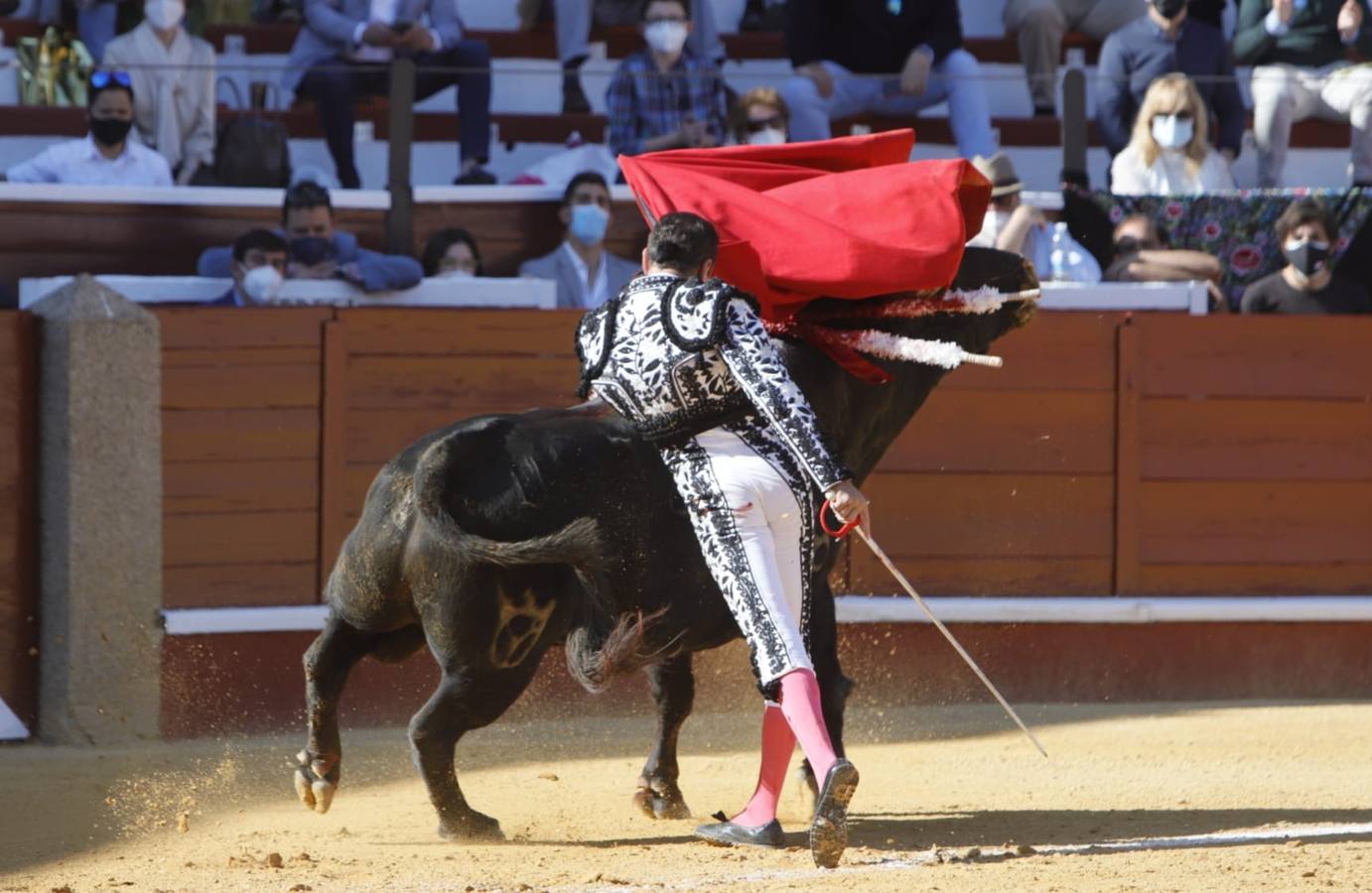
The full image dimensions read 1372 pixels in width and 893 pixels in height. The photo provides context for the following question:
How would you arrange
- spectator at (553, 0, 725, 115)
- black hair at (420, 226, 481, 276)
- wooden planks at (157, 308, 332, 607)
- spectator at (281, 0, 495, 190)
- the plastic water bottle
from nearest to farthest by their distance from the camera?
wooden planks at (157, 308, 332, 607) → black hair at (420, 226, 481, 276) → the plastic water bottle → spectator at (281, 0, 495, 190) → spectator at (553, 0, 725, 115)

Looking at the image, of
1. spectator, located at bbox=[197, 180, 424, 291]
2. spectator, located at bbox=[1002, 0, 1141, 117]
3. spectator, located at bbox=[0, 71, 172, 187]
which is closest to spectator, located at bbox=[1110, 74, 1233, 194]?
spectator, located at bbox=[1002, 0, 1141, 117]

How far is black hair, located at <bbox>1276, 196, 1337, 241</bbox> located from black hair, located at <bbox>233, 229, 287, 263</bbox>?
3547 mm

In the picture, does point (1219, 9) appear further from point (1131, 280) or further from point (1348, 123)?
point (1131, 280)

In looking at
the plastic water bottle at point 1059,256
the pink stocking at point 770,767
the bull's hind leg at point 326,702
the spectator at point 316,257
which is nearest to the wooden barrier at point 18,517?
the spectator at point 316,257

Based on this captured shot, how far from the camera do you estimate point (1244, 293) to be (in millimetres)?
7582

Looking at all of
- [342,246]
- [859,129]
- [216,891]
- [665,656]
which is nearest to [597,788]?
[665,656]

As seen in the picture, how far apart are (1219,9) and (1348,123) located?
900 mm

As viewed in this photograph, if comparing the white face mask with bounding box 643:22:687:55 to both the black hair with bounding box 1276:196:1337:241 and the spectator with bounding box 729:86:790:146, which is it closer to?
the spectator with bounding box 729:86:790:146

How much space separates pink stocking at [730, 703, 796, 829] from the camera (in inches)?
177

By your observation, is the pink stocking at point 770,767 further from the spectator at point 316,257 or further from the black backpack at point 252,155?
the black backpack at point 252,155

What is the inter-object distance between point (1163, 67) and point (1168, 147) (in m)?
0.85

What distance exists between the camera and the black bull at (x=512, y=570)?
15.0 ft

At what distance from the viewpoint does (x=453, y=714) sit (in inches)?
184

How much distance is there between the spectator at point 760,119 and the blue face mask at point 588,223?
2.21 ft
